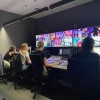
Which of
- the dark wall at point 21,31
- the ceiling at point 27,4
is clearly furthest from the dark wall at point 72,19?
the dark wall at point 21,31

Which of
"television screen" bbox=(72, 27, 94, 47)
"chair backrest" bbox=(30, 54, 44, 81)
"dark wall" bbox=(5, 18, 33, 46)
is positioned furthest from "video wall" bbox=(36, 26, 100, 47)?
"chair backrest" bbox=(30, 54, 44, 81)

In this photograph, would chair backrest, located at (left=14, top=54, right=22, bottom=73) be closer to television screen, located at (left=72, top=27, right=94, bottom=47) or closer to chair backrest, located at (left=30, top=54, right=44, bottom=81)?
chair backrest, located at (left=30, top=54, right=44, bottom=81)

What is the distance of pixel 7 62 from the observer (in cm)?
465

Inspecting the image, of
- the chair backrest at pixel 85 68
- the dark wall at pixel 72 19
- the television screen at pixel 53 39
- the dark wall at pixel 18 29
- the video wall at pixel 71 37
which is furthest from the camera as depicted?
the dark wall at pixel 18 29

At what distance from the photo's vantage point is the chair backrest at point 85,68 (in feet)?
5.99

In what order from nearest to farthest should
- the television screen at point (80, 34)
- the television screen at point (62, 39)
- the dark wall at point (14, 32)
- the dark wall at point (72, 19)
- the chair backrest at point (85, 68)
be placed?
1. the chair backrest at point (85, 68)
2. the television screen at point (80, 34)
3. the dark wall at point (72, 19)
4. the television screen at point (62, 39)
5. the dark wall at point (14, 32)

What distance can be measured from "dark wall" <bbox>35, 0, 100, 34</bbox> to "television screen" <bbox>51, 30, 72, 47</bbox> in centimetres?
49

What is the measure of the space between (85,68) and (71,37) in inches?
109

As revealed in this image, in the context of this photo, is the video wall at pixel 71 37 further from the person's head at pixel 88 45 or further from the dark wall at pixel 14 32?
the person's head at pixel 88 45

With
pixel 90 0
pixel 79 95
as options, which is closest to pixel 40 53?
pixel 79 95

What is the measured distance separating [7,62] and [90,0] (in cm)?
322

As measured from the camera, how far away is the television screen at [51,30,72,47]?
183 inches

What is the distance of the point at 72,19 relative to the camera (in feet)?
16.9

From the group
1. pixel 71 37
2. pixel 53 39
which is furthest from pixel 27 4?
pixel 71 37
